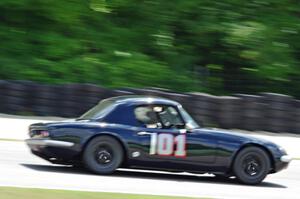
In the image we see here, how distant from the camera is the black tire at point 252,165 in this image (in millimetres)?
11086

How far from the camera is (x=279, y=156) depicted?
37.0 feet

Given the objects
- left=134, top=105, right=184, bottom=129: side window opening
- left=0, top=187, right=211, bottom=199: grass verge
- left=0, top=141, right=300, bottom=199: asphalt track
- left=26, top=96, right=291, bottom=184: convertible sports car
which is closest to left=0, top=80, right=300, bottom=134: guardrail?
left=0, top=141, right=300, bottom=199: asphalt track

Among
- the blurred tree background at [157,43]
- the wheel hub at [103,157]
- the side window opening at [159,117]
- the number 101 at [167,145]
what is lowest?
the wheel hub at [103,157]

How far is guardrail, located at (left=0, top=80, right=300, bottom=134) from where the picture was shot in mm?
17797

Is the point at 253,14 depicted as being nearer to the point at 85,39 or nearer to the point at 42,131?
the point at 85,39

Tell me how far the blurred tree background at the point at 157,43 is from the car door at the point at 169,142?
9.77 meters

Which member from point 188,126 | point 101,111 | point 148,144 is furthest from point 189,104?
point 148,144

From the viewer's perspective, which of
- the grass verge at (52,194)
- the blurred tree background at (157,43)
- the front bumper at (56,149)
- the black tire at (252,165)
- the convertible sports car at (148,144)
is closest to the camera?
the grass verge at (52,194)

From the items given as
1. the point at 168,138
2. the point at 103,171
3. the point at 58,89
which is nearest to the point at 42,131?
the point at 103,171

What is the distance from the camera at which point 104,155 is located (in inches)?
415

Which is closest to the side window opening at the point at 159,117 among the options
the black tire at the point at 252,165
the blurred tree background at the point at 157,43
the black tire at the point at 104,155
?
the black tire at the point at 104,155

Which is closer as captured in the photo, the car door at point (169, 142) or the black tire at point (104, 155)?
the black tire at point (104, 155)

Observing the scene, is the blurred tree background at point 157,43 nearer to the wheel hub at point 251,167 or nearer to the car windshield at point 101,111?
the car windshield at point 101,111

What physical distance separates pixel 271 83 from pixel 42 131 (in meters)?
13.1
